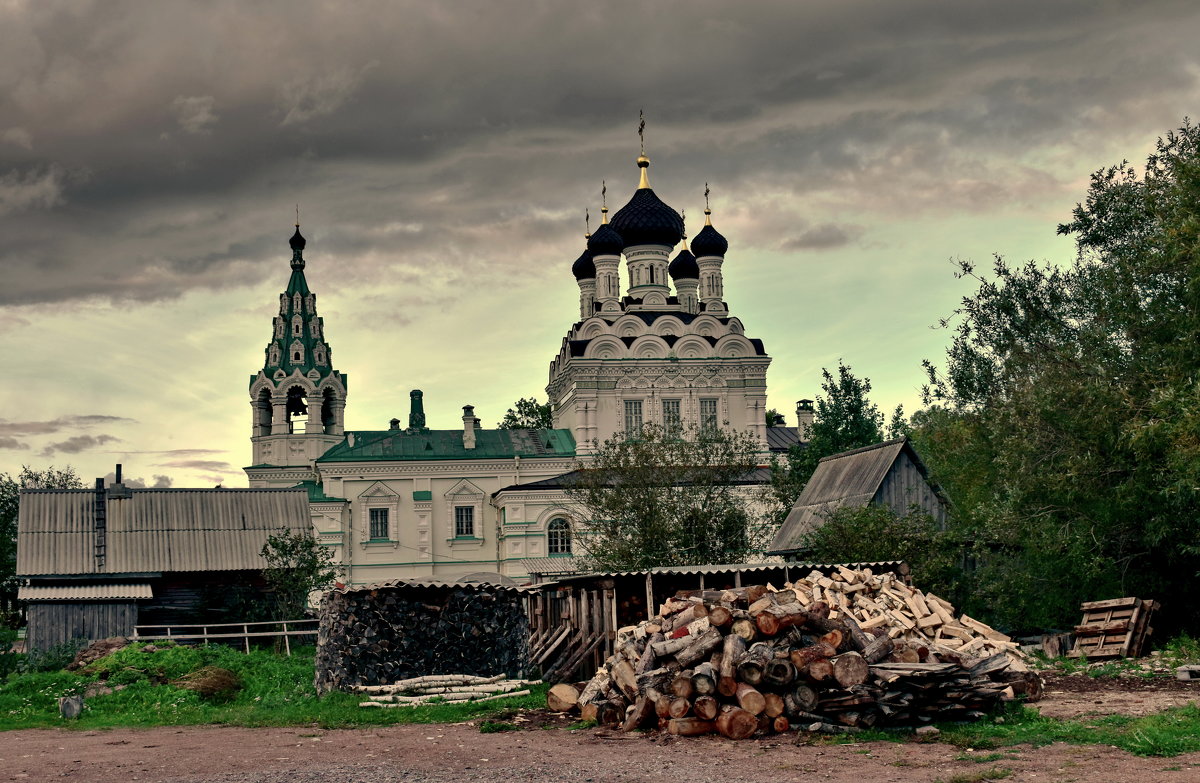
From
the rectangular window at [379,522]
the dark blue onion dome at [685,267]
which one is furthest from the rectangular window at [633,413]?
the rectangular window at [379,522]

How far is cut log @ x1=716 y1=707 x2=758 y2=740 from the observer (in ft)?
40.5

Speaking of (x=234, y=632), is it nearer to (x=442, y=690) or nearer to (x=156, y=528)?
(x=156, y=528)

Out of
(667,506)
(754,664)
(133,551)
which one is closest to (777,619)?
(754,664)

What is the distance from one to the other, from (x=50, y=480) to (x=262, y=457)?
1376 cm

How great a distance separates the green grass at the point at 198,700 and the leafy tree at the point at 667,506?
833cm

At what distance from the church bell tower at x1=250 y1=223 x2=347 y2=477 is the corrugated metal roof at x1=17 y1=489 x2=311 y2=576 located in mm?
18653

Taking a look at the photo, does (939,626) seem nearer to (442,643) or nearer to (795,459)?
(442,643)

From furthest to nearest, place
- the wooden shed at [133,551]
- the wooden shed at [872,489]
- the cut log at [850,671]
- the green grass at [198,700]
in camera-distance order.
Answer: the wooden shed at [133,551]
the wooden shed at [872,489]
the green grass at [198,700]
the cut log at [850,671]

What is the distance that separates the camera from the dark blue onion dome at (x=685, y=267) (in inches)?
2046

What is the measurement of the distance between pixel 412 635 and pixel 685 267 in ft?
116

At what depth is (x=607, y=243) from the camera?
50.2m

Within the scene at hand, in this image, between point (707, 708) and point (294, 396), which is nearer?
point (707, 708)

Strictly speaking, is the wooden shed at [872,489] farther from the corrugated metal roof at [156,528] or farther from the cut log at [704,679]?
the cut log at [704,679]

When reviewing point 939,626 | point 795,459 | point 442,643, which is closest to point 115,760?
point 442,643
